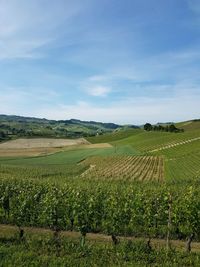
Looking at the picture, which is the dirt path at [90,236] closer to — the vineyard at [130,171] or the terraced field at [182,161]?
the terraced field at [182,161]

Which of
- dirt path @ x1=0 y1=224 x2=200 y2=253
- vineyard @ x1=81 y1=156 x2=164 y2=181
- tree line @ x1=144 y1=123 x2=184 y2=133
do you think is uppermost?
tree line @ x1=144 y1=123 x2=184 y2=133

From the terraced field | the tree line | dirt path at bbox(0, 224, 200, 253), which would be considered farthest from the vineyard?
the tree line

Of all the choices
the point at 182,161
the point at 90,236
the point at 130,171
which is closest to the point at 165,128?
the point at 182,161

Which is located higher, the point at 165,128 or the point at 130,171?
the point at 165,128

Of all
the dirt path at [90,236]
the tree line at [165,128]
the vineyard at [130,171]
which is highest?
the tree line at [165,128]

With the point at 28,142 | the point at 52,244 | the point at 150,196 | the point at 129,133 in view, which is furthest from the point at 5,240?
the point at 129,133

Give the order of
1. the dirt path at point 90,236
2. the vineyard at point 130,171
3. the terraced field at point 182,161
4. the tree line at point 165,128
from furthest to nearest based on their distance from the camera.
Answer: the tree line at point 165,128
the vineyard at point 130,171
the terraced field at point 182,161
the dirt path at point 90,236

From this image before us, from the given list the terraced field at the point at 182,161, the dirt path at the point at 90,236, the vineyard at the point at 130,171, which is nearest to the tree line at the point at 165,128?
the terraced field at the point at 182,161

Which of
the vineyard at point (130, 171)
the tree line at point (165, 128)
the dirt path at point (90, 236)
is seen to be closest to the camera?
the dirt path at point (90, 236)

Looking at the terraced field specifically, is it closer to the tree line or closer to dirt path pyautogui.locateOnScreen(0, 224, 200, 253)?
dirt path pyautogui.locateOnScreen(0, 224, 200, 253)

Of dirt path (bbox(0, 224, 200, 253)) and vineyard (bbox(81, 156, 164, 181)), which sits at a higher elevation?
dirt path (bbox(0, 224, 200, 253))

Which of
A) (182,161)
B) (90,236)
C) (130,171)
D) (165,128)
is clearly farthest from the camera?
(165,128)

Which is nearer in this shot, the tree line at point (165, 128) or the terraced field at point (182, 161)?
the terraced field at point (182, 161)

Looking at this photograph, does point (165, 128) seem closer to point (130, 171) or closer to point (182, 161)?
point (182, 161)
